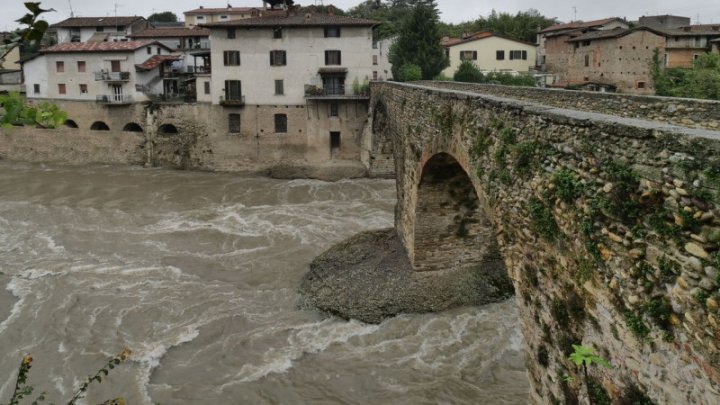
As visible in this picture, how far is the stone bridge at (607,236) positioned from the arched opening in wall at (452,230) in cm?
407

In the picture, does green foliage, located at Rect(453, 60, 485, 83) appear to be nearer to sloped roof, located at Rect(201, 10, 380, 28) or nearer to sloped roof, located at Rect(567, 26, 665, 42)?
sloped roof, located at Rect(201, 10, 380, 28)

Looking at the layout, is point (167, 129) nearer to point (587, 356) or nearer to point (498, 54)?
point (498, 54)

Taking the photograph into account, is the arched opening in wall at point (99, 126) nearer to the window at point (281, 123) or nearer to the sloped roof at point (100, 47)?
the sloped roof at point (100, 47)

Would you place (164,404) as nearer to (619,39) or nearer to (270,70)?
(270,70)

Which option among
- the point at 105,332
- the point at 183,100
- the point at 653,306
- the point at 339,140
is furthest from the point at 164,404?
the point at 183,100

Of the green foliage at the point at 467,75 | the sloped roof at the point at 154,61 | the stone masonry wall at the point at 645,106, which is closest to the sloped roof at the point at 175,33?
the sloped roof at the point at 154,61

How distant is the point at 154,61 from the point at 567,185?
3889cm

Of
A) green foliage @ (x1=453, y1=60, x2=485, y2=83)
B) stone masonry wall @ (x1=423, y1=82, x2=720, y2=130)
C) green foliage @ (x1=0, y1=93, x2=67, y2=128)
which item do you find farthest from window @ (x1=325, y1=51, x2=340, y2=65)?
green foliage @ (x1=0, y1=93, x2=67, y2=128)

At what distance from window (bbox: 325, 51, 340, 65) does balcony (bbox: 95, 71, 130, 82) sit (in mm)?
13455

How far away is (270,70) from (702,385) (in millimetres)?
33768

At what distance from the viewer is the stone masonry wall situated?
1079 centimetres

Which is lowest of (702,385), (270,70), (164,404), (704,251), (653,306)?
(164,404)

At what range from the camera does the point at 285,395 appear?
1191 cm

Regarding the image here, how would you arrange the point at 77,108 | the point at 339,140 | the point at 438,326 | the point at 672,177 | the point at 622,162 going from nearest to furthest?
A: the point at 672,177, the point at 622,162, the point at 438,326, the point at 339,140, the point at 77,108
